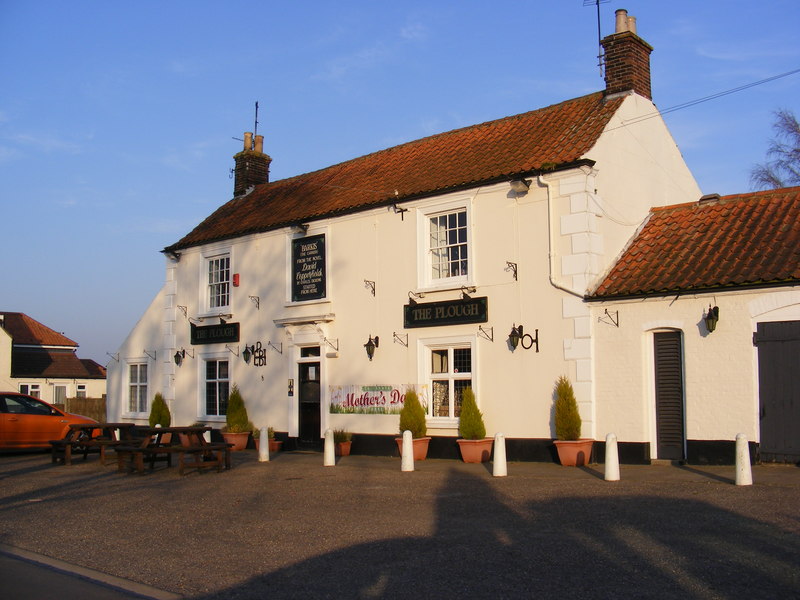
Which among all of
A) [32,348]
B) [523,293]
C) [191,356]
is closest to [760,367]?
[523,293]

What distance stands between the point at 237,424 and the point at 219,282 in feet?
14.2

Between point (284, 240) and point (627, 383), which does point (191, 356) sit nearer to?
point (284, 240)

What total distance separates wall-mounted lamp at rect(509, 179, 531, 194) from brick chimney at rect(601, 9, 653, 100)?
3.47 m

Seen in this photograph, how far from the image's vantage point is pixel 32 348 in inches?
1994

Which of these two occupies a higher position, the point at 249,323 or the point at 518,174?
the point at 518,174

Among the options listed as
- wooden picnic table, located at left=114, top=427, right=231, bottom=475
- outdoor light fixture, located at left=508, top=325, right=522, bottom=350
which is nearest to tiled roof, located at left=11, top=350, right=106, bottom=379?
wooden picnic table, located at left=114, top=427, right=231, bottom=475

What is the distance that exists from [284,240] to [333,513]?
11836mm

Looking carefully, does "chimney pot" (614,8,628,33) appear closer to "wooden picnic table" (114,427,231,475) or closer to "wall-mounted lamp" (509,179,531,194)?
"wall-mounted lamp" (509,179,531,194)

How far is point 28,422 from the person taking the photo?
19500 millimetres

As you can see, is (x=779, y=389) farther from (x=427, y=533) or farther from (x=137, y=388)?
(x=137, y=388)

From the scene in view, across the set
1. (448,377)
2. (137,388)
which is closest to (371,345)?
(448,377)

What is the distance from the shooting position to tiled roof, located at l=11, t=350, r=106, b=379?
4834 centimetres

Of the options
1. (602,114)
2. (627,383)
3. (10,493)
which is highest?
(602,114)

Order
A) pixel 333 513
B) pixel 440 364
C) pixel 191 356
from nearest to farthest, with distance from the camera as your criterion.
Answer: pixel 333 513
pixel 440 364
pixel 191 356
